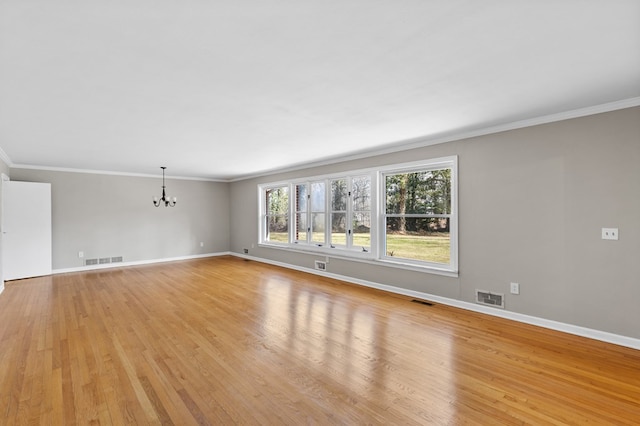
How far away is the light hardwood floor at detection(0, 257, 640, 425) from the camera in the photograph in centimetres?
198

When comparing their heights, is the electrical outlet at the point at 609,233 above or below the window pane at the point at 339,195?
below

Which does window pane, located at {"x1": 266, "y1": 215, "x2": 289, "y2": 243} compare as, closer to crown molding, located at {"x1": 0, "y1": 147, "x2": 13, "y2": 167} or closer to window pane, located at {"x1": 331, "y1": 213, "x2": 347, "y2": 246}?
window pane, located at {"x1": 331, "y1": 213, "x2": 347, "y2": 246}

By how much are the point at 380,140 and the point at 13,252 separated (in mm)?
7457

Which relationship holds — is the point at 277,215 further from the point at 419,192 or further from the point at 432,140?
the point at 432,140

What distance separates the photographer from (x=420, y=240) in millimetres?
4727

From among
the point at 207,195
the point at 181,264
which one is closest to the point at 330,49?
the point at 181,264

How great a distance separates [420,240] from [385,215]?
2.42 ft

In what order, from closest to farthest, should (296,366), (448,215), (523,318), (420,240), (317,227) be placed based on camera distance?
(296,366) → (523,318) → (448,215) → (420,240) → (317,227)

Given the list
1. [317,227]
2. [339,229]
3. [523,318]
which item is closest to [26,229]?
[317,227]

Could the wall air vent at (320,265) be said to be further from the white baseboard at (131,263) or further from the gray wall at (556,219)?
the white baseboard at (131,263)

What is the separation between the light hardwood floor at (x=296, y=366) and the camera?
198cm

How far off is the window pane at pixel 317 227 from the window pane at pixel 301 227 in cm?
29

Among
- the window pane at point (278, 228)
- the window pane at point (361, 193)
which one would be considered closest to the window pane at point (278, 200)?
the window pane at point (278, 228)

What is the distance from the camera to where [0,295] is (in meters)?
4.80
